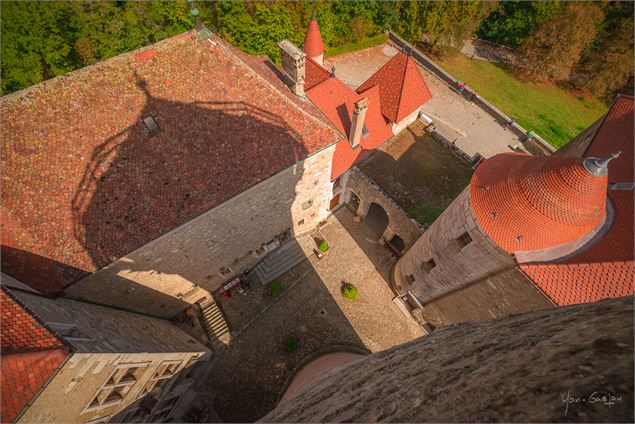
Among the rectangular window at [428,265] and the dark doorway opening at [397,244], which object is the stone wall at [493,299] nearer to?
the rectangular window at [428,265]

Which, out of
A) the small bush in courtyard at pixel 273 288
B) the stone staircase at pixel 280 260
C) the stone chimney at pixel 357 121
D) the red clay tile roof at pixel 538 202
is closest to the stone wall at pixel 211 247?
the stone staircase at pixel 280 260

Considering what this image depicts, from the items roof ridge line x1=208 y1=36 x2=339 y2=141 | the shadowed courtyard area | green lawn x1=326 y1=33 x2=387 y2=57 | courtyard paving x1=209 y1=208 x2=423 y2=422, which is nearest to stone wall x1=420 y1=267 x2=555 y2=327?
courtyard paving x1=209 y1=208 x2=423 y2=422

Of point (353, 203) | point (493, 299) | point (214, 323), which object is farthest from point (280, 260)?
point (493, 299)

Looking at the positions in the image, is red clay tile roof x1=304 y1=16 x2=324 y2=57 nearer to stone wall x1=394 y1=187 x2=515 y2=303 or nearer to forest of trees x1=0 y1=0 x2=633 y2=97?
forest of trees x1=0 y1=0 x2=633 y2=97

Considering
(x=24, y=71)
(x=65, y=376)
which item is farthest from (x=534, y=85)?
(x=24, y=71)

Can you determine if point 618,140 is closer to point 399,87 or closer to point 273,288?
point 399,87

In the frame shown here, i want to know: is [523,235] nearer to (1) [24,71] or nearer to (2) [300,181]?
(2) [300,181]
